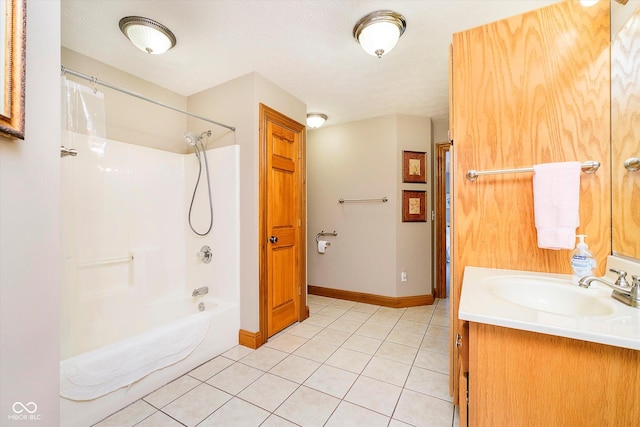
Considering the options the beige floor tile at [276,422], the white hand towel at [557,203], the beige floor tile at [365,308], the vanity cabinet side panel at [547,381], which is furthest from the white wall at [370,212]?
the vanity cabinet side panel at [547,381]

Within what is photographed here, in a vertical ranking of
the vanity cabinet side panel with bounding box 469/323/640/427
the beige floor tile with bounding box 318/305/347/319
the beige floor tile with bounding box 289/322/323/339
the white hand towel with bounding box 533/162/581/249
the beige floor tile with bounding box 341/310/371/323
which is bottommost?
the beige floor tile with bounding box 318/305/347/319

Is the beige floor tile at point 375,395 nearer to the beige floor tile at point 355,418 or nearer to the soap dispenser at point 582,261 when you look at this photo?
the beige floor tile at point 355,418

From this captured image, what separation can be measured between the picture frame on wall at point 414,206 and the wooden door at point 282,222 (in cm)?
130

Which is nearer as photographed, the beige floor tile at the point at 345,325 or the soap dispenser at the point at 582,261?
the soap dispenser at the point at 582,261

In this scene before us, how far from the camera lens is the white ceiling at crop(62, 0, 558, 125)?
5.04ft

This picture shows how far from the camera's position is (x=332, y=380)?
69.3 inches

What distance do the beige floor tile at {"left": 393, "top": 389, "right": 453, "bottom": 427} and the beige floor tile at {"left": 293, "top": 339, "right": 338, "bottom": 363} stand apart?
667 millimetres

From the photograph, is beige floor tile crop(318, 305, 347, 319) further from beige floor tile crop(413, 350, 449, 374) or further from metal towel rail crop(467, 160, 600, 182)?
metal towel rail crop(467, 160, 600, 182)

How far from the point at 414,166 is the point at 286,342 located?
2462mm

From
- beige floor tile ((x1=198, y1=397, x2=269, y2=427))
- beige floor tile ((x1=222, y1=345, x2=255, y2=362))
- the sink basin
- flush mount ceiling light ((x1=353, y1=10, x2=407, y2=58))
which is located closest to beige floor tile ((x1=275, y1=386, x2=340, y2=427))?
beige floor tile ((x1=198, y1=397, x2=269, y2=427))

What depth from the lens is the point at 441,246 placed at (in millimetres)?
3482

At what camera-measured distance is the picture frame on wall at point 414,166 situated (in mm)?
3184

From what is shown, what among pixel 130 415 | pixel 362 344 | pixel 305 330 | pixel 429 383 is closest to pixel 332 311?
pixel 305 330

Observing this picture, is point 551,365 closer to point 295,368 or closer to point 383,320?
point 295,368
